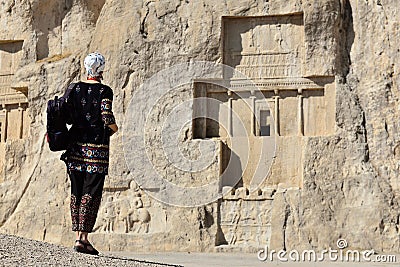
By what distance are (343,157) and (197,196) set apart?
3.68m

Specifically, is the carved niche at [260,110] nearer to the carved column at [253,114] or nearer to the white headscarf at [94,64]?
the carved column at [253,114]

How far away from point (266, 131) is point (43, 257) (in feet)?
40.5

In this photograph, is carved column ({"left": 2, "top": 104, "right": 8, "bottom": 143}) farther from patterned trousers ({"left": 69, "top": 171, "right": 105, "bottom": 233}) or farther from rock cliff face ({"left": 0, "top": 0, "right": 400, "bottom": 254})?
patterned trousers ({"left": 69, "top": 171, "right": 105, "bottom": 233})

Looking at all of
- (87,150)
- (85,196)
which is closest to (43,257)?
(85,196)

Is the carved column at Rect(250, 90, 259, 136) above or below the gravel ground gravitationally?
above

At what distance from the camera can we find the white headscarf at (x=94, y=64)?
8164mm

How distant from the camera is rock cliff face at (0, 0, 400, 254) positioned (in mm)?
17031

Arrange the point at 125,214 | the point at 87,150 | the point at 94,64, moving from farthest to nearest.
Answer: the point at 125,214 < the point at 94,64 < the point at 87,150

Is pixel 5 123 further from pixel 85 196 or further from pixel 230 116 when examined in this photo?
pixel 85 196

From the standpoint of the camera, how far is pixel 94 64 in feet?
26.9

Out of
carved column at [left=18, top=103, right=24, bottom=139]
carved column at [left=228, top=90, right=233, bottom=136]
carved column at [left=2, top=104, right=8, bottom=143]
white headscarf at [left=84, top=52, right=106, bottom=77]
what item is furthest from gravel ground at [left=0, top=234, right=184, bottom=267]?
carved column at [left=2, top=104, right=8, bottom=143]

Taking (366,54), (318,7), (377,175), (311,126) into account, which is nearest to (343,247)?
(377,175)

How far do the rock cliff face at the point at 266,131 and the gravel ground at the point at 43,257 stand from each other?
377 inches

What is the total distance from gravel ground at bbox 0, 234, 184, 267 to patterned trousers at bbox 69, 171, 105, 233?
352 mm
